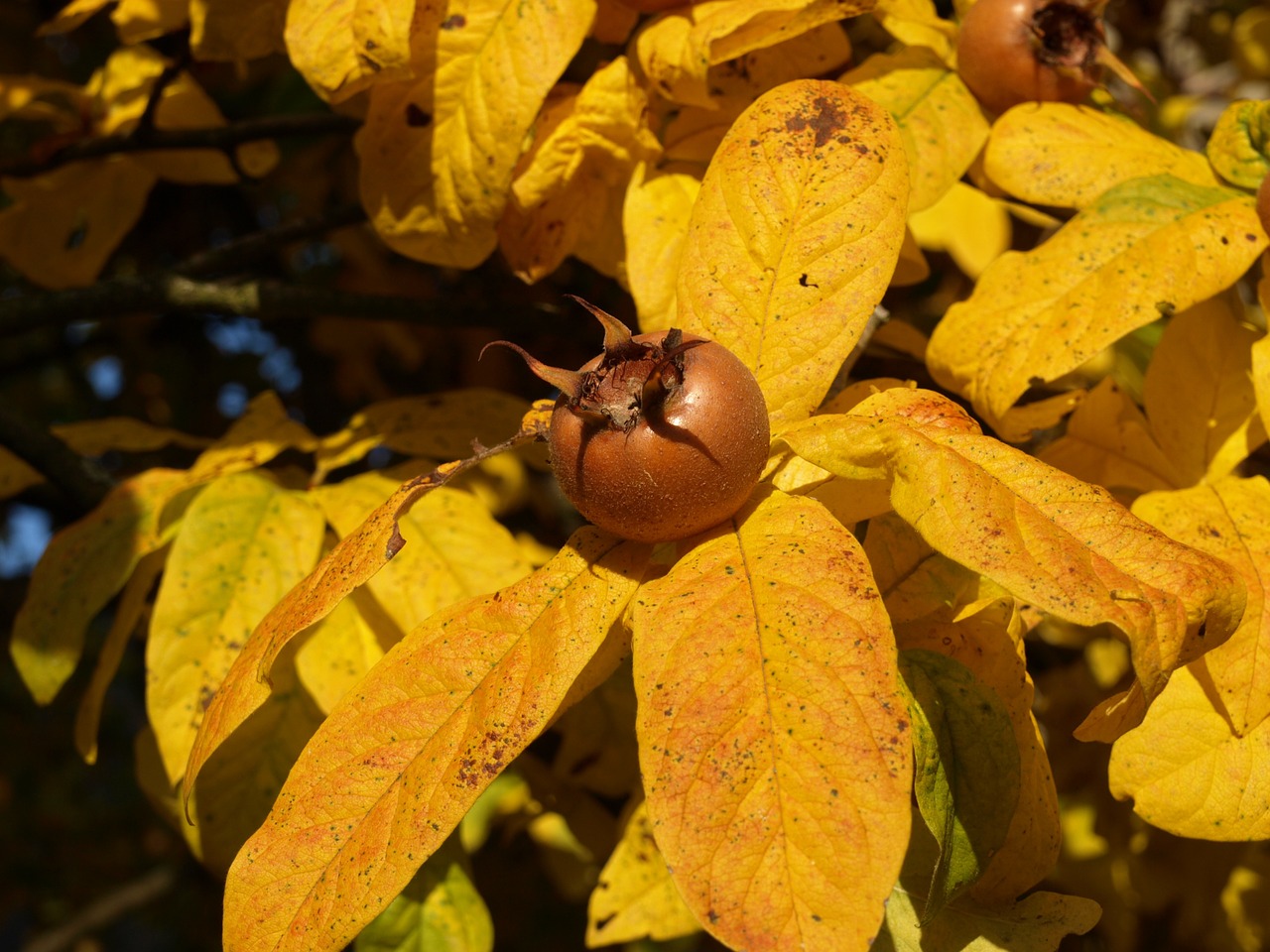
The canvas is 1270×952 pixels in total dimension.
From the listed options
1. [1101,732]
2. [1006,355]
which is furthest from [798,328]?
[1101,732]

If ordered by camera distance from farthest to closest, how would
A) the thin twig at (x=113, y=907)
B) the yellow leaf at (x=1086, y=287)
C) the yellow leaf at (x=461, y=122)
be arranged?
the thin twig at (x=113, y=907)
the yellow leaf at (x=461, y=122)
the yellow leaf at (x=1086, y=287)

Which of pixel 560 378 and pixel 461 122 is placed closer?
pixel 560 378

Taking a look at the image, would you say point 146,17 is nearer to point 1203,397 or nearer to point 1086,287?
point 1086,287

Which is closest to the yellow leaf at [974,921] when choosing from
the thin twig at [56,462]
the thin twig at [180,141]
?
the thin twig at [56,462]

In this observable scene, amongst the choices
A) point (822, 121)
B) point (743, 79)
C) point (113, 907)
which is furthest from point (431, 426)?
point (113, 907)

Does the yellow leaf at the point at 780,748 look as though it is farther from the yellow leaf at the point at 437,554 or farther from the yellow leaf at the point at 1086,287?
the yellow leaf at the point at 437,554

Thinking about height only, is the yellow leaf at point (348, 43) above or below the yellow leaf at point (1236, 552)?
above
